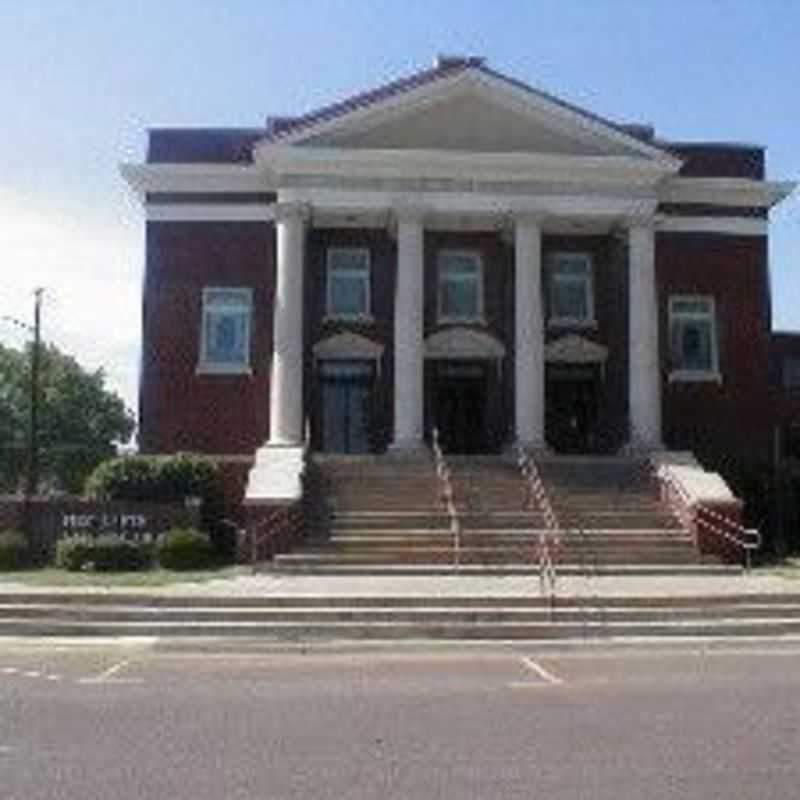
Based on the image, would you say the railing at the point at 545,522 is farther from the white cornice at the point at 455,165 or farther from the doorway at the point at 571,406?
the white cornice at the point at 455,165

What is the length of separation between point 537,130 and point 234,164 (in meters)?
8.15

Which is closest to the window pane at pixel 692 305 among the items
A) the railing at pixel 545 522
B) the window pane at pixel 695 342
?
the window pane at pixel 695 342

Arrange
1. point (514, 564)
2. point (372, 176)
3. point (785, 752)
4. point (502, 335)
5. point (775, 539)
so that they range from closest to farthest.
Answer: point (785, 752)
point (514, 564)
point (775, 539)
point (372, 176)
point (502, 335)

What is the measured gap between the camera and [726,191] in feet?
136

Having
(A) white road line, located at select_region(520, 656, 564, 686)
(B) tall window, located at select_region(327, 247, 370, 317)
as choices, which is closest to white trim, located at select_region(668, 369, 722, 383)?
(B) tall window, located at select_region(327, 247, 370, 317)

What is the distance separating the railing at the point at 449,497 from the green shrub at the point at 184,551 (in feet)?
16.1

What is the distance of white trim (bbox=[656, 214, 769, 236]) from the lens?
41.3 metres

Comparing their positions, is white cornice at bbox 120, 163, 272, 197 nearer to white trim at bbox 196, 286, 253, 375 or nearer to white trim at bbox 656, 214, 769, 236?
white trim at bbox 196, 286, 253, 375

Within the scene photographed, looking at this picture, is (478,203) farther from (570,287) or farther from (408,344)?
(570,287)

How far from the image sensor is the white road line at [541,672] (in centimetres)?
1520

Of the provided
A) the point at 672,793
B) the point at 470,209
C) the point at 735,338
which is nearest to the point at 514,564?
the point at 470,209

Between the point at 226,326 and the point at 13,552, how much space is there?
11.8 m

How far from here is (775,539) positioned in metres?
34.8

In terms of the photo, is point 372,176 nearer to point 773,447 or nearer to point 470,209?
point 470,209
